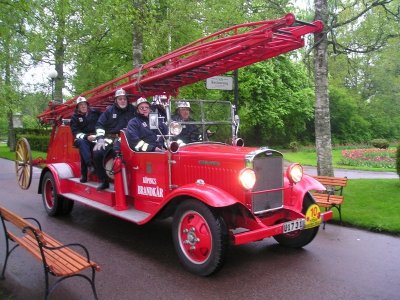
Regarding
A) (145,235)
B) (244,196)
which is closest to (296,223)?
(244,196)

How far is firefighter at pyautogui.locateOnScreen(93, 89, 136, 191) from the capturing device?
692 centimetres

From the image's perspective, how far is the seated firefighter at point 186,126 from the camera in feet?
20.2

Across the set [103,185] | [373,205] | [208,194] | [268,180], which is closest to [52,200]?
[103,185]

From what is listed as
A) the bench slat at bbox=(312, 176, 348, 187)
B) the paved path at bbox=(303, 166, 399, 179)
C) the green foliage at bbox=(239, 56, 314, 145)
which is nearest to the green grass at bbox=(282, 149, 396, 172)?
the paved path at bbox=(303, 166, 399, 179)

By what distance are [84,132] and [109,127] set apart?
73cm

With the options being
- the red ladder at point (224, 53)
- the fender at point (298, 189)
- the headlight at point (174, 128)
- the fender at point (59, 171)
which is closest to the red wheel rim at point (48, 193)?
the fender at point (59, 171)

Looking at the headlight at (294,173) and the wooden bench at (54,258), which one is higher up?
the headlight at (294,173)

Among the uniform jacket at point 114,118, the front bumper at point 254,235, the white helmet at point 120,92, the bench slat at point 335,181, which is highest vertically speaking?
the white helmet at point 120,92

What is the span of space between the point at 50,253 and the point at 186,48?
346 centimetres

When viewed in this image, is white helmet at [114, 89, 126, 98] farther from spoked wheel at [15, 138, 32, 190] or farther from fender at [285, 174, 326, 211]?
fender at [285, 174, 326, 211]

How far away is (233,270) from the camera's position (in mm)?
5102

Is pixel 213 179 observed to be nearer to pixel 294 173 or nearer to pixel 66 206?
pixel 294 173

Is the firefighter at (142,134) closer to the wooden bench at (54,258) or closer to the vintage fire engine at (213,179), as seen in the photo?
the vintage fire engine at (213,179)

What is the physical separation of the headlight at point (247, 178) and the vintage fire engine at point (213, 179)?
1 cm
